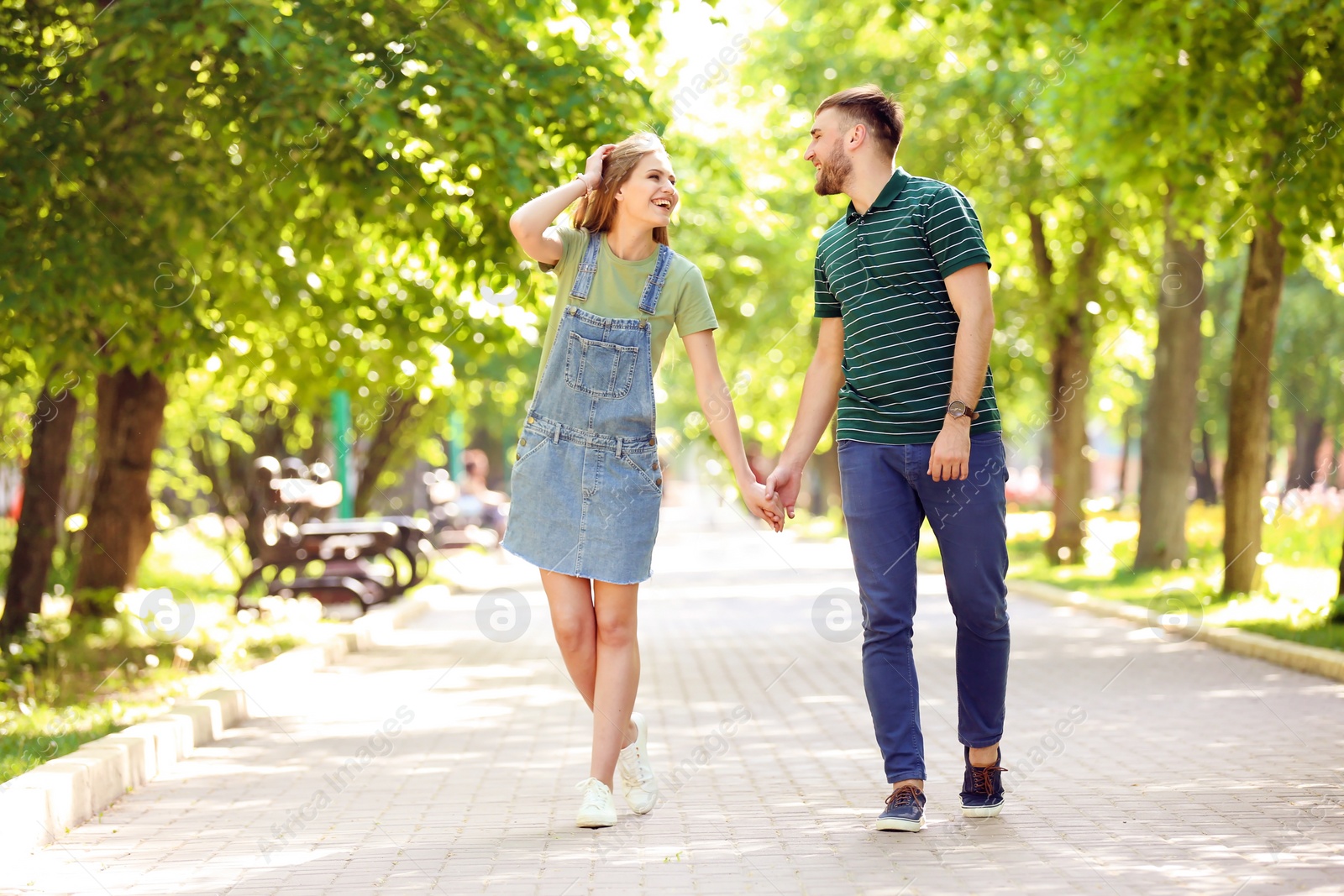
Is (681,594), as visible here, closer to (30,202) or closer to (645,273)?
(30,202)

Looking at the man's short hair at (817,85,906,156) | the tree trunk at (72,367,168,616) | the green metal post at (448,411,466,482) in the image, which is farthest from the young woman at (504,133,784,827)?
the green metal post at (448,411,466,482)

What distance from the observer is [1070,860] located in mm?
4457

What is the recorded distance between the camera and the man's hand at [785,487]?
5121 millimetres

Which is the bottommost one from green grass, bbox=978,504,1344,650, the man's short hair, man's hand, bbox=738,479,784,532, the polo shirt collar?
green grass, bbox=978,504,1344,650

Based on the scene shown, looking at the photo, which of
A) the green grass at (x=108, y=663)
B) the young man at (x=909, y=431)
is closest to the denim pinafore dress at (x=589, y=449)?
the young man at (x=909, y=431)

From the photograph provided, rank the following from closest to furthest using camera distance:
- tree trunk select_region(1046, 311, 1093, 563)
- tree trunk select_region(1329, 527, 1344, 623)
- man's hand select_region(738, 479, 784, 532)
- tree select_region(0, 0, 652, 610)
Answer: man's hand select_region(738, 479, 784, 532), tree select_region(0, 0, 652, 610), tree trunk select_region(1329, 527, 1344, 623), tree trunk select_region(1046, 311, 1093, 563)

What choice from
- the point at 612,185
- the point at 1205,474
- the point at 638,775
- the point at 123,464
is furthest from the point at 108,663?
the point at 1205,474

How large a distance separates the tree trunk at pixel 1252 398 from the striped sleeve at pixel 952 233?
8.88 metres

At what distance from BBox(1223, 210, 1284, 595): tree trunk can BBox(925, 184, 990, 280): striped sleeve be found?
8879mm

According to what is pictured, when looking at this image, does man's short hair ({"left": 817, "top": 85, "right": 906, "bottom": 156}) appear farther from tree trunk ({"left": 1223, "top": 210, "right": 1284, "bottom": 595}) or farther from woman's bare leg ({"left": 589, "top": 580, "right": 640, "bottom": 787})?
tree trunk ({"left": 1223, "top": 210, "right": 1284, "bottom": 595})

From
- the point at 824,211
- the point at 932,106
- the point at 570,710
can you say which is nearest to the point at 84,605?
the point at 570,710

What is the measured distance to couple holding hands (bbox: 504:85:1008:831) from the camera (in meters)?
4.82

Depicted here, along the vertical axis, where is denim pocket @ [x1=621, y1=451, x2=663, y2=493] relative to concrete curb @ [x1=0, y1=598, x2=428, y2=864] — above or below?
above

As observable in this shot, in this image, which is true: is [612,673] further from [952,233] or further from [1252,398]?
[1252,398]
